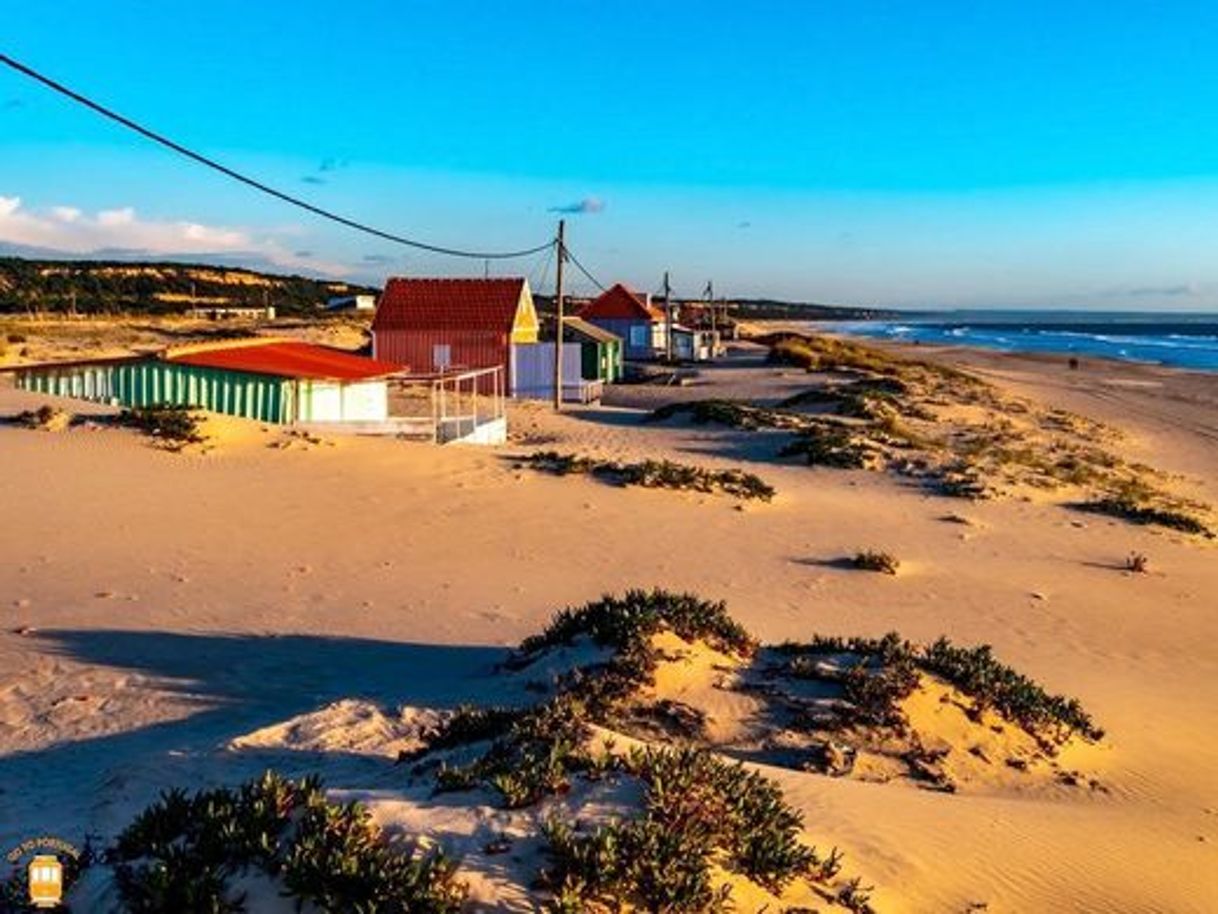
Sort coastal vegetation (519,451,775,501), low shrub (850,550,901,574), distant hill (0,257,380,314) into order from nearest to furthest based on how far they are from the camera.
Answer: low shrub (850,550,901,574) < coastal vegetation (519,451,775,501) < distant hill (0,257,380,314)

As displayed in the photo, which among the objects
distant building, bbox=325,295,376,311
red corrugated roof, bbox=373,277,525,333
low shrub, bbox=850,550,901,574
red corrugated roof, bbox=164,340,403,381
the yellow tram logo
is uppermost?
distant building, bbox=325,295,376,311

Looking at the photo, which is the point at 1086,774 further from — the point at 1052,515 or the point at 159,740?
the point at 1052,515

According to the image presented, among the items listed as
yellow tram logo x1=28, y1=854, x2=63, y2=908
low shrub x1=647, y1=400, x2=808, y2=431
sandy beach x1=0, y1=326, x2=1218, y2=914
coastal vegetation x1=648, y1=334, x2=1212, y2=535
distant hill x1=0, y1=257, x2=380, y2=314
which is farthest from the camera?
distant hill x1=0, y1=257, x2=380, y2=314

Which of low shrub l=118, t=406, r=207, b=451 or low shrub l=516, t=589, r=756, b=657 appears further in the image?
low shrub l=118, t=406, r=207, b=451

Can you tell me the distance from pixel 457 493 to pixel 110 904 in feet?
45.6

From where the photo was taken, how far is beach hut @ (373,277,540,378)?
134ft

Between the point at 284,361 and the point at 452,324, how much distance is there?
640 inches

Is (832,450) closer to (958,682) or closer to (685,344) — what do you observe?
(958,682)

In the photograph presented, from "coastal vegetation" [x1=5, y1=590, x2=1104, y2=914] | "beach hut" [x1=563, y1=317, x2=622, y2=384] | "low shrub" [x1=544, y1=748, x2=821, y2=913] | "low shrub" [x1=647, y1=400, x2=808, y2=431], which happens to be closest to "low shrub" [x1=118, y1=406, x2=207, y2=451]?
"coastal vegetation" [x1=5, y1=590, x2=1104, y2=914]

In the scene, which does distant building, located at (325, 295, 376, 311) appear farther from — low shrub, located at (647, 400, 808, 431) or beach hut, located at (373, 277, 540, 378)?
low shrub, located at (647, 400, 808, 431)

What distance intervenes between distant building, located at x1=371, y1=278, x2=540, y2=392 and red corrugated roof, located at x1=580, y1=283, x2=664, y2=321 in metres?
21.8

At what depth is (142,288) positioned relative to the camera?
4631 inches

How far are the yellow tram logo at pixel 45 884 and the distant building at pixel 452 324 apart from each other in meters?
36.3

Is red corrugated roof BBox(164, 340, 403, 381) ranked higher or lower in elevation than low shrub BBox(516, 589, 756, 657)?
higher
